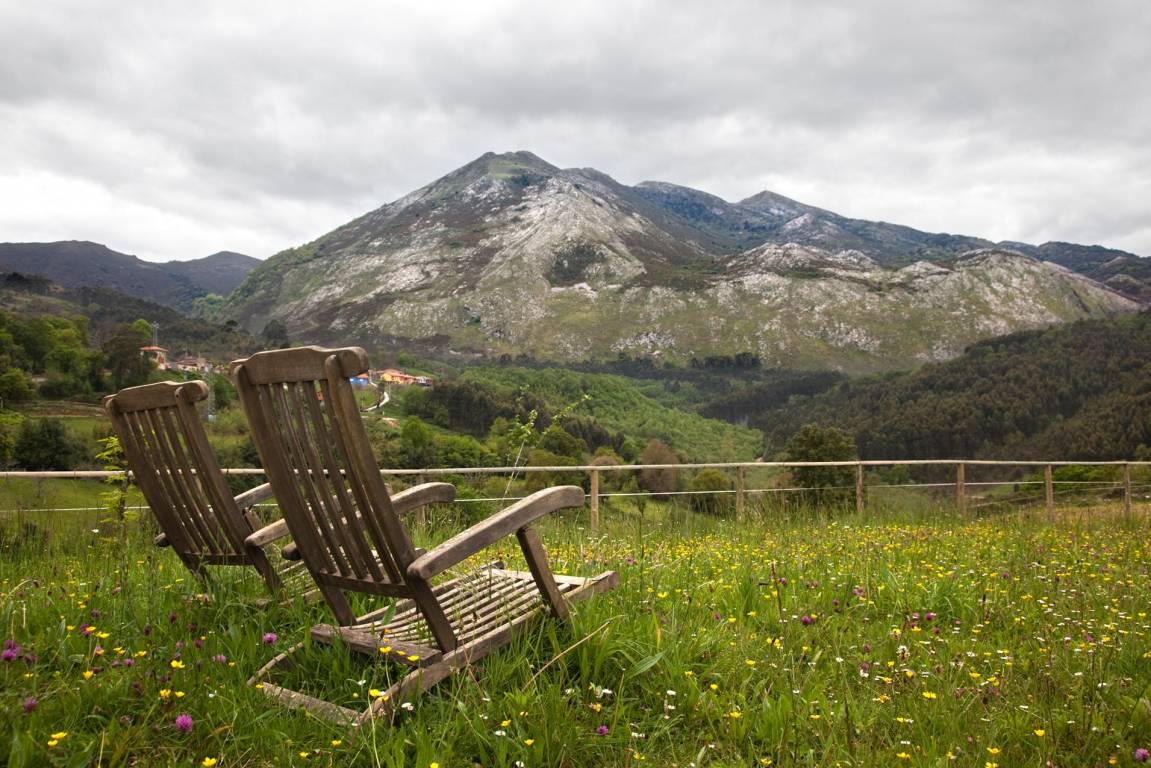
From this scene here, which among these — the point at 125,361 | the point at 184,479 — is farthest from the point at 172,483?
the point at 125,361

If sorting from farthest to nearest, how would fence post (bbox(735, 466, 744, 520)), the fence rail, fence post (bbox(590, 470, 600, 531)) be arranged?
fence post (bbox(735, 466, 744, 520))
fence post (bbox(590, 470, 600, 531))
the fence rail

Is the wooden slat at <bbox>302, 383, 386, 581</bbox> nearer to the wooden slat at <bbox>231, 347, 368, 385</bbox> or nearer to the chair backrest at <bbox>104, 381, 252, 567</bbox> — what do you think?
the wooden slat at <bbox>231, 347, 368, 385</bbox>

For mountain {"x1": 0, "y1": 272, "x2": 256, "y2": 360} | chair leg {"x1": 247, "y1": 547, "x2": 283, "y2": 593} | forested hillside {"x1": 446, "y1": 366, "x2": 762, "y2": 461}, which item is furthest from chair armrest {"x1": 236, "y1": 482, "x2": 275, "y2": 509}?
mountain {"x1": 0, "y1": 272, "x2": 256, "y2": 360}

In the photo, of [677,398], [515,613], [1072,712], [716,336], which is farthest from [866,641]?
[716,336]

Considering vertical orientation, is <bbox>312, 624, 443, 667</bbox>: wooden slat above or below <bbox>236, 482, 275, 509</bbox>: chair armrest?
below

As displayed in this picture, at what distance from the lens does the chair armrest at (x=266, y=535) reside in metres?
2.54

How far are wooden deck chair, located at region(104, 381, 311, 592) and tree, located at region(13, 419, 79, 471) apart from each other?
39332 mm

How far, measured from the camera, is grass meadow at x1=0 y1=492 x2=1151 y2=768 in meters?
1.90

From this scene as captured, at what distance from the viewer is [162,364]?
69.4m

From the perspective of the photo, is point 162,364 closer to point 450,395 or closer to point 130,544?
point 450,395

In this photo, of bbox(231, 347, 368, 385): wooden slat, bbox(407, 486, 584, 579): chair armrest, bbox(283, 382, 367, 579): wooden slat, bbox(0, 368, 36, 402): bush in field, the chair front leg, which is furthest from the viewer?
bbox(0, 368, 36, 402): bush in field

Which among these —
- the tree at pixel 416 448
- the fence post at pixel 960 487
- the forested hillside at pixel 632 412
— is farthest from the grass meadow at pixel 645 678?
the forested hillside at pixel 632 412

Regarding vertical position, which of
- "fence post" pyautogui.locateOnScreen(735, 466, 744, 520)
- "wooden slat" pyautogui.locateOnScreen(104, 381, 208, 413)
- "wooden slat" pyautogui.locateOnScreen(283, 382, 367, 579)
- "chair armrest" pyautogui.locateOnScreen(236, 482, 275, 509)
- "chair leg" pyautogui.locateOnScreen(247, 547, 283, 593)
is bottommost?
"fence post" pyautogui.locateOnScreen(735, 466, 744, 520)

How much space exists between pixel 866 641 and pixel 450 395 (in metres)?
72.2
